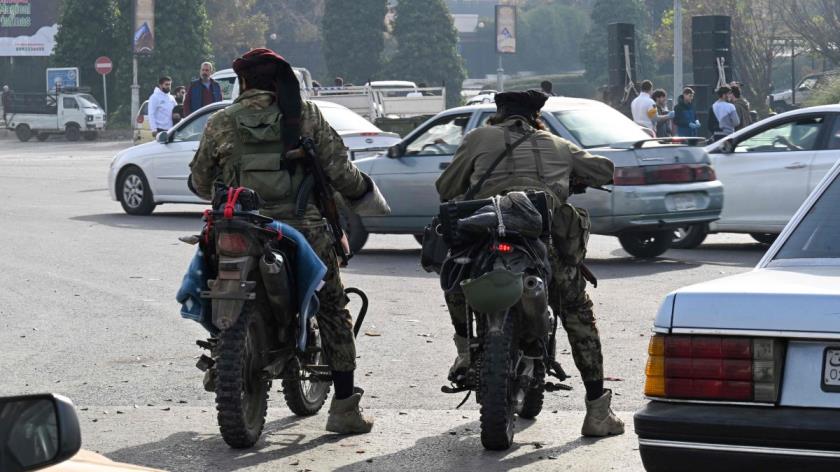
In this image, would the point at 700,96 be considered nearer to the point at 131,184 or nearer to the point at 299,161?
the point at 131,184

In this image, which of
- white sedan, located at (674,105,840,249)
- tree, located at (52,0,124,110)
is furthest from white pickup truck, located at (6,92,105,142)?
white sedan, located at (674,105,840,249)

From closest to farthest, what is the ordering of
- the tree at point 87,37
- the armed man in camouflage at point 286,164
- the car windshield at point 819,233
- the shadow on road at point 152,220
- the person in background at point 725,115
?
the car windshield at point 819,233, the armed man in camouflage at point 286,164, the shadow on road at point 152,220, the person in background at point 725,115, the tree at point 87,37

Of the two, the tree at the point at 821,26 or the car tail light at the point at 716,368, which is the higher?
the tree at the point at 821,26

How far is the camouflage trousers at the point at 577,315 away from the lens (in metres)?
6.78

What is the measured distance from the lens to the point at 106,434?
694 cm

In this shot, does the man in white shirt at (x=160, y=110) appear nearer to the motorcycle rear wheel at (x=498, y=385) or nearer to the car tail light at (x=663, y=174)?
the car tail light at (x=663, y=174)

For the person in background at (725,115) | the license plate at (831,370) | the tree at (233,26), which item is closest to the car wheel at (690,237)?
the person in background at (725,115)

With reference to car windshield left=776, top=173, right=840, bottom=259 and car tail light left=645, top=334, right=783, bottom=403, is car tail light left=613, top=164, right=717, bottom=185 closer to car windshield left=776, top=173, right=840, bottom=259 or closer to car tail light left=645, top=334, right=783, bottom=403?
car windshield left=776, top=173, right=840, bottom=259

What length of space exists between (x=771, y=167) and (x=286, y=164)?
8.91 meters

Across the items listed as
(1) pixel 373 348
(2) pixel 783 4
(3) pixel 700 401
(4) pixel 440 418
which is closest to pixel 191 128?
(1) pixel 373 348

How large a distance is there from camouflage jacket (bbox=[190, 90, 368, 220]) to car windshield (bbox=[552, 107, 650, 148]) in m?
7.21

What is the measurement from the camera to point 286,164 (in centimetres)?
669

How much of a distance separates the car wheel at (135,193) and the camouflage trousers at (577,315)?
1319 centimetres

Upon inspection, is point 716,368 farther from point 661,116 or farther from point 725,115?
→ point 661,116
